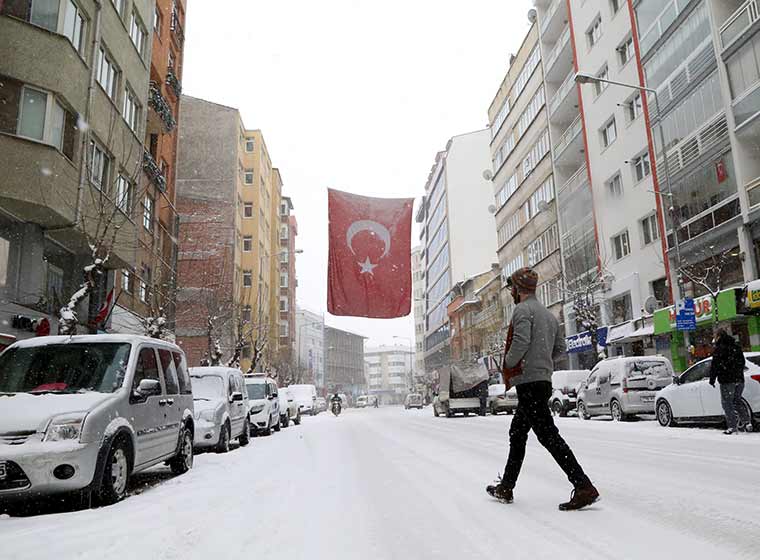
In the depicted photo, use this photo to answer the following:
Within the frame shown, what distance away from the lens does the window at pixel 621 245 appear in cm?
2983

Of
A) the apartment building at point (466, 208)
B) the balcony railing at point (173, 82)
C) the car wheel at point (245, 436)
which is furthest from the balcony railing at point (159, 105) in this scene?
the apartment building at point (466, 208)

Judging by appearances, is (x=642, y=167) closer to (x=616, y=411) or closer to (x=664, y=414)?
(x=616, y=411)

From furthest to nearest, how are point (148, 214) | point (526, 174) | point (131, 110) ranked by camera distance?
1. point (526, 174)
2. point (148, 214)
3. point (131, 110)

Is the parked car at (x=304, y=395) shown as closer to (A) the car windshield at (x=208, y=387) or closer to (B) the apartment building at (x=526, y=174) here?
(B) the apartment building at (x=526, y=174)

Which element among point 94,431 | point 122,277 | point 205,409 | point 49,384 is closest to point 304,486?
point 94,431

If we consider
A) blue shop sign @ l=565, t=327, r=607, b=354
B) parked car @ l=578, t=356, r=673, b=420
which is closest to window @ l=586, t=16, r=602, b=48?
blue shop sign @ l=565, t=327, r=607, b=354

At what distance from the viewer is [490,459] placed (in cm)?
868

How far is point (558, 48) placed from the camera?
3850cm

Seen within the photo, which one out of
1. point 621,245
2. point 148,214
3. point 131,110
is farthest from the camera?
point 621,245

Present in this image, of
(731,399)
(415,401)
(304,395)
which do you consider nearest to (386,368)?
(415,401)

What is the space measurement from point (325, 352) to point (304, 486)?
406ft

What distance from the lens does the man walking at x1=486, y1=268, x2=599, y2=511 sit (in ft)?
15.8

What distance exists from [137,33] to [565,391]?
20512 mm

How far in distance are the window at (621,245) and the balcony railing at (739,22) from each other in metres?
10.3
